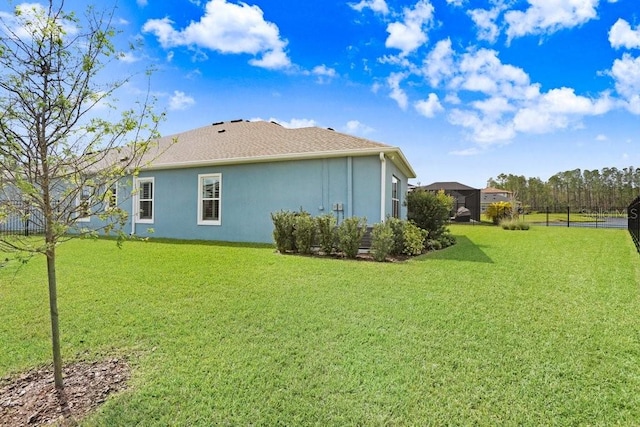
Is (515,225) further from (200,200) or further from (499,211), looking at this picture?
(200,200)

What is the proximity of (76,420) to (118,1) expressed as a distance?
3.45 meters

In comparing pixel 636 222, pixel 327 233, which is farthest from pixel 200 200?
pixel 636 222

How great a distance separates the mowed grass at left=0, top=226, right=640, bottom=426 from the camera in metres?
2.41

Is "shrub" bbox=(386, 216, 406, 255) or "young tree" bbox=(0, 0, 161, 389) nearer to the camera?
"young tree" bbox=(0, 0, 161, 389)

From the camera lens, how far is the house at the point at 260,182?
33.4 feet

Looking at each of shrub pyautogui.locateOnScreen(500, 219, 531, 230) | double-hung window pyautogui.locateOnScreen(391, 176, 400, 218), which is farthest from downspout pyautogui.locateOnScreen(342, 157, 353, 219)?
shrub pyautogui.locateOnScreen(500, 219, 531, 230)

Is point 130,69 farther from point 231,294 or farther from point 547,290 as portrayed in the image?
point 547,290

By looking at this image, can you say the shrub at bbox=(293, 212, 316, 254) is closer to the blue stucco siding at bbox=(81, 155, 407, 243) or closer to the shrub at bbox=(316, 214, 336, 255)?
the shrub at bbox=(316, 214, 336, 255)

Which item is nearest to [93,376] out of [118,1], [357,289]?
[118,1]

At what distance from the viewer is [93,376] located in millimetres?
2869

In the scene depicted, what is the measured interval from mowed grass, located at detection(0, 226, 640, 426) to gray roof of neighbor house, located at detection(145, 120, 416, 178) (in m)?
4.71

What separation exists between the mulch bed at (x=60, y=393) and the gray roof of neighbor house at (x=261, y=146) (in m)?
7.66

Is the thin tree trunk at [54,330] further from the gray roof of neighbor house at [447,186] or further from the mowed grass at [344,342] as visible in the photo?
the gray roof of neighbor house at [447,186]

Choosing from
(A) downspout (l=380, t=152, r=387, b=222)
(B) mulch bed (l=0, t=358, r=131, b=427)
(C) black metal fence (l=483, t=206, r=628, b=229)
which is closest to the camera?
(B) mulch bed (l=0, t=358, r=131, b=427)
